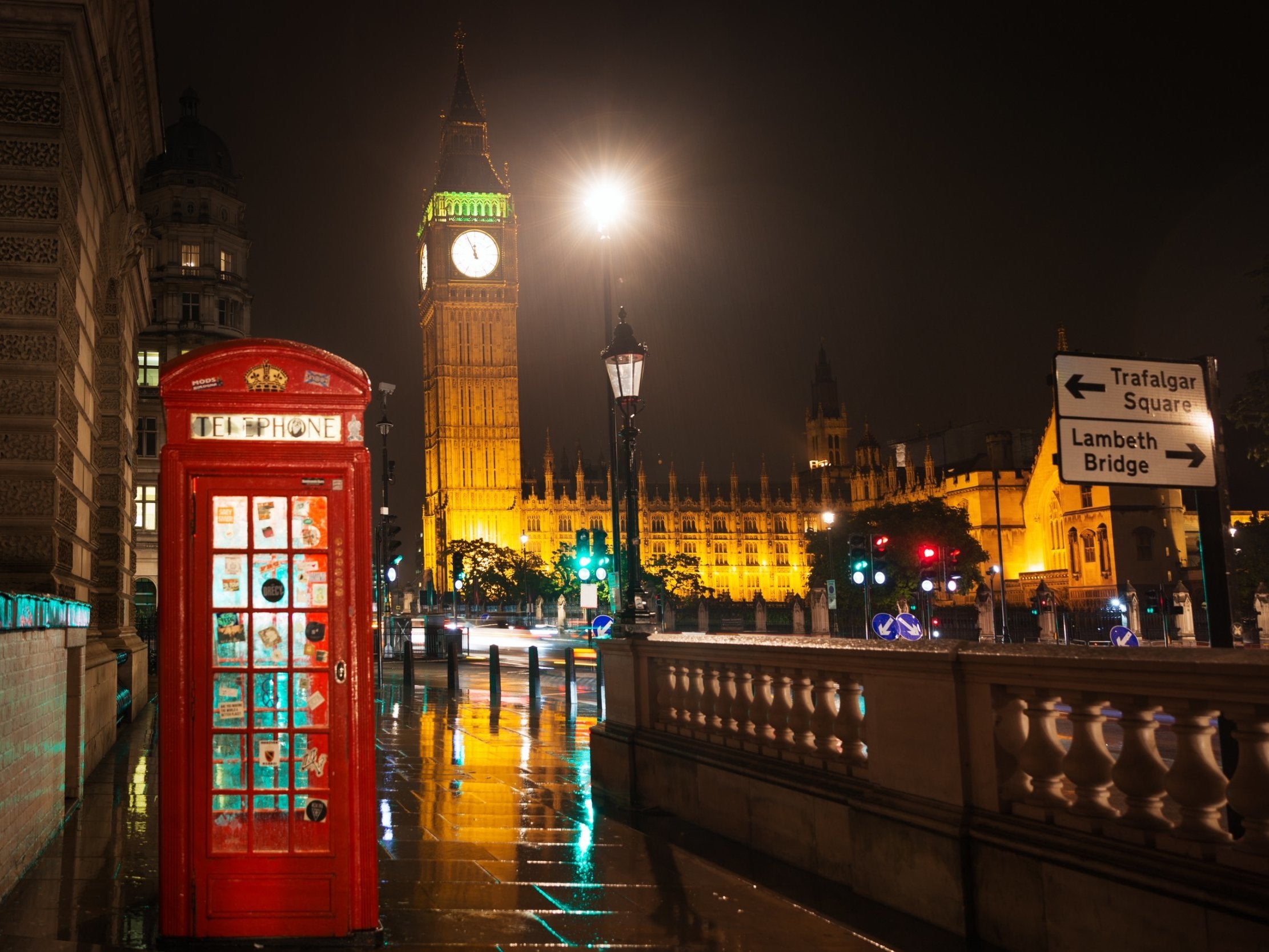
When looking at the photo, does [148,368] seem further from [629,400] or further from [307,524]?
[307,524]

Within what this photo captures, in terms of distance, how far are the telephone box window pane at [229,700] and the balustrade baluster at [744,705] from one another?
11.0ft

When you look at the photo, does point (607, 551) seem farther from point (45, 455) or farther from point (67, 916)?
point (67, 916)

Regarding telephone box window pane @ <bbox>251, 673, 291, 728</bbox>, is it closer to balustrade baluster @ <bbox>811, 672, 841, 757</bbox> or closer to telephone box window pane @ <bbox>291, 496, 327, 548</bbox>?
telephone box window pane @ <bbox>291, 496, 327, 548</bbox>

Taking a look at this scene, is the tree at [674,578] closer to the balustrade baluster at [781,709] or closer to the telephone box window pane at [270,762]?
the balustrade baluster at [781,709]

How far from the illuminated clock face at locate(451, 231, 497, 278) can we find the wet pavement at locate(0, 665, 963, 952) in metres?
101

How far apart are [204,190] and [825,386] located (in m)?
116

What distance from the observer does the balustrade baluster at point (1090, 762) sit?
4.59 m

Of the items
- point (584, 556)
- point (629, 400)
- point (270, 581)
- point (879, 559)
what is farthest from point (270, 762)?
point (879, 559)

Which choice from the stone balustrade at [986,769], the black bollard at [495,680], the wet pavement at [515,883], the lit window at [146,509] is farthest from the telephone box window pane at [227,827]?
the lit window at [146,509]

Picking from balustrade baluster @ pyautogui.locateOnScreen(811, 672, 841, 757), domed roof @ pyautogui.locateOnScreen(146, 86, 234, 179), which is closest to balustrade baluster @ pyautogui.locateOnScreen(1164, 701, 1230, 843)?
balustrade baluster @ pyautogui.locateOnScreen(811, 672, 841, 757)

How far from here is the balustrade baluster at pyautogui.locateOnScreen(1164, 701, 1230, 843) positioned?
4078 mm

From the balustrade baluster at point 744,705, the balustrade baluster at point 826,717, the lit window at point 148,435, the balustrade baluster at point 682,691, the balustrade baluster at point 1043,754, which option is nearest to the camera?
the balustrade baluster at point 1043,754

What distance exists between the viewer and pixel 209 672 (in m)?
5.15

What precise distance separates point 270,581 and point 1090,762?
12.0ft
